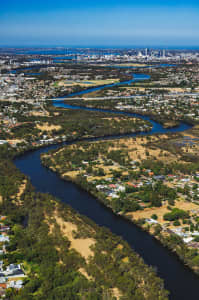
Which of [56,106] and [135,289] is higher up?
[56,106]

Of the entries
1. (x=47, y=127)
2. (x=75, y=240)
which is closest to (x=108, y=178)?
(x=75, y=240)

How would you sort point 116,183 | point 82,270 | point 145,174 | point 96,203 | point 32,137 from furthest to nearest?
point 32,137 → point 145,174 → point 116,183 → point 96,203 → point 82,270

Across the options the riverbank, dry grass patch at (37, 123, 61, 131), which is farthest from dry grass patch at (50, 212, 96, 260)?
dry grass patch at (37, 123, 61, 131)

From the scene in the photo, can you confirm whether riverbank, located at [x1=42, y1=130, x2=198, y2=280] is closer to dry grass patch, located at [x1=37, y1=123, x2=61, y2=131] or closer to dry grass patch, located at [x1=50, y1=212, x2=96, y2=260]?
dry grass patch, located at [x1=50, y1=212, x2=96, y2=260]

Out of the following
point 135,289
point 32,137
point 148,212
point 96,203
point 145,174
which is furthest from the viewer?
point 32,137

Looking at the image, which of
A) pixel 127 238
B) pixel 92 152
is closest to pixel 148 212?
pixel 127 238

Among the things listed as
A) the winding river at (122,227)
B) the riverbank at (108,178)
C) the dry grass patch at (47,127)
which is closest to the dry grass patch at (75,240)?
the winding river at (122,227)

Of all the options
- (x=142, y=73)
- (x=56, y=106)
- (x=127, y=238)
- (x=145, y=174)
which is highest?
(x=142, y=73)

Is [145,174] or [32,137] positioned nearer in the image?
[145,174]

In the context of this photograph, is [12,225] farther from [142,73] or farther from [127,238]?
[142,73]
